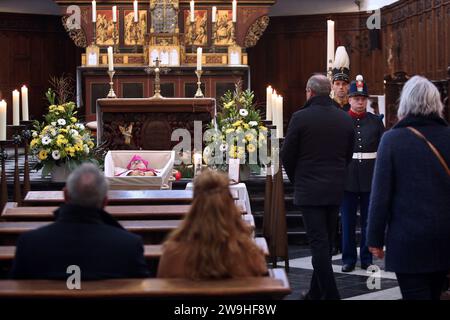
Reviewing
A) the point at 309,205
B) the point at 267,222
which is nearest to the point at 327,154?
the point at 309,205

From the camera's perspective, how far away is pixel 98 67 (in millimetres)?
18781

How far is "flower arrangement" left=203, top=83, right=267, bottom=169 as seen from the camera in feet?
34.5

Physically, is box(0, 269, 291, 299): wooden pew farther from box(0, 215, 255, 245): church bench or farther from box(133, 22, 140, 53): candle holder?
box(133, 22, 140, 53): candle holder

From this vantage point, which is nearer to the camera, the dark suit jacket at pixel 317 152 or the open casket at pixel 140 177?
the dark suit jacket at pixel 317 152

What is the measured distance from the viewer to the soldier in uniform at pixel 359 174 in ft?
26.9

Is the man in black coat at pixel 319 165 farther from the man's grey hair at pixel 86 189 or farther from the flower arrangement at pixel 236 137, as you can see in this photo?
the flower arrangement at pixel 236 137

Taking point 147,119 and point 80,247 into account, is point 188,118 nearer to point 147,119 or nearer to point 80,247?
point 147,119

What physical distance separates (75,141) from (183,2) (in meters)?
9.47

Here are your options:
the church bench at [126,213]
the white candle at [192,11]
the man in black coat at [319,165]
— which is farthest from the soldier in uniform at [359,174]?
the white candle at [192,11]

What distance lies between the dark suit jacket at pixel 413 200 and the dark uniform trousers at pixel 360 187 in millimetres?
3237

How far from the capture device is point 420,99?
4.90 m

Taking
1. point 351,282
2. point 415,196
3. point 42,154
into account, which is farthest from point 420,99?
point 42,154

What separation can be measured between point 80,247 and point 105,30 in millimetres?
15719
